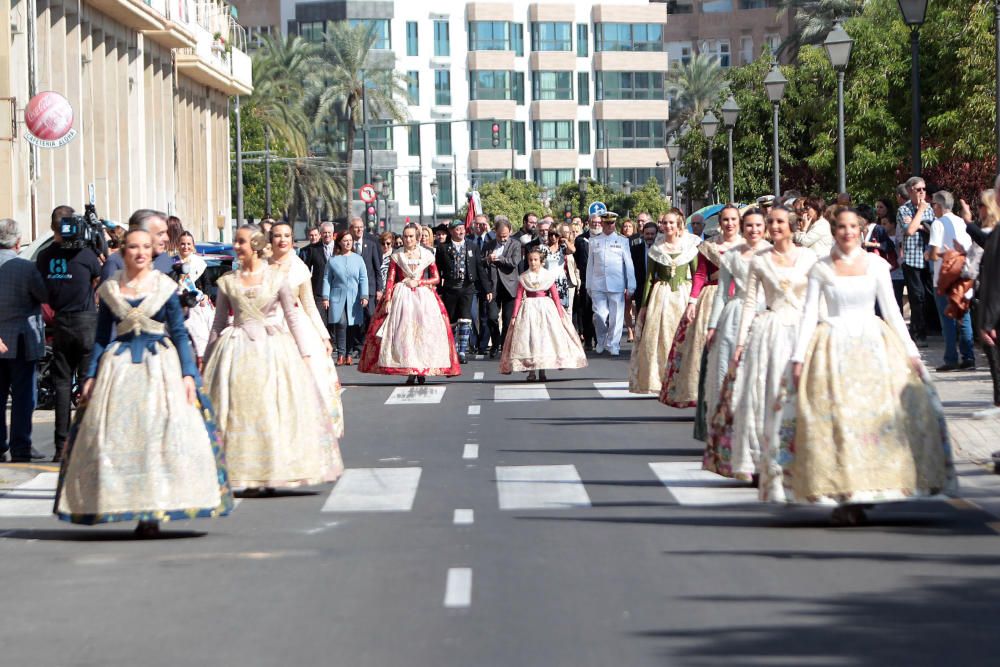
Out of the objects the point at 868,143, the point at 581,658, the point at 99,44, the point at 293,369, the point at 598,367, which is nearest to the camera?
the point at 581,658

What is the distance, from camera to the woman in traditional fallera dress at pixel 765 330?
500 inches

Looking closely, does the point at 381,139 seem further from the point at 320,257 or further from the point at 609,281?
the point at 320,257

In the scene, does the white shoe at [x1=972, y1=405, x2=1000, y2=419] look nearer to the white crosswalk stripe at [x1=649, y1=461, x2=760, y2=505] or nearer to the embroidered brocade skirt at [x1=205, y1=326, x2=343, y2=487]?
the white crosswalk stripe at [x1=649, y1=461, x2=760, y2=505]

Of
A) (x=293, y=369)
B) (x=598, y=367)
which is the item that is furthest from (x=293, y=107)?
(x=293, y=369)

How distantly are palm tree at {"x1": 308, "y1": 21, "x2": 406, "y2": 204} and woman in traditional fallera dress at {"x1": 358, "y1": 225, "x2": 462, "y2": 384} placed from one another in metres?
73.6

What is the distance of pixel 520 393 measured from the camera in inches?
869

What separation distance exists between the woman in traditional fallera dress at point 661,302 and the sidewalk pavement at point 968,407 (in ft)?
8.86

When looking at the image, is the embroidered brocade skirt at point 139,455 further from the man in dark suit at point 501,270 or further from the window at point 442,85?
the window at point 442,85

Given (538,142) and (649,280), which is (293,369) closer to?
(649,280)

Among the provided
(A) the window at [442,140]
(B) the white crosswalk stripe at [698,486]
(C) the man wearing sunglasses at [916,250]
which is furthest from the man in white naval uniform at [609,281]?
(A) the window at [442,140]

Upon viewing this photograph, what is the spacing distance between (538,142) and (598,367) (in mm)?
100075

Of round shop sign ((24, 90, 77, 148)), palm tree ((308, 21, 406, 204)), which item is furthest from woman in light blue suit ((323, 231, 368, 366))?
palm tree ((308, 21, 406, 204))

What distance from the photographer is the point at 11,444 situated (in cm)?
1577

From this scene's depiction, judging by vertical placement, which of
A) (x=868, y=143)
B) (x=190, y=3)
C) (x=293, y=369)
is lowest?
(x=293, y=369)
